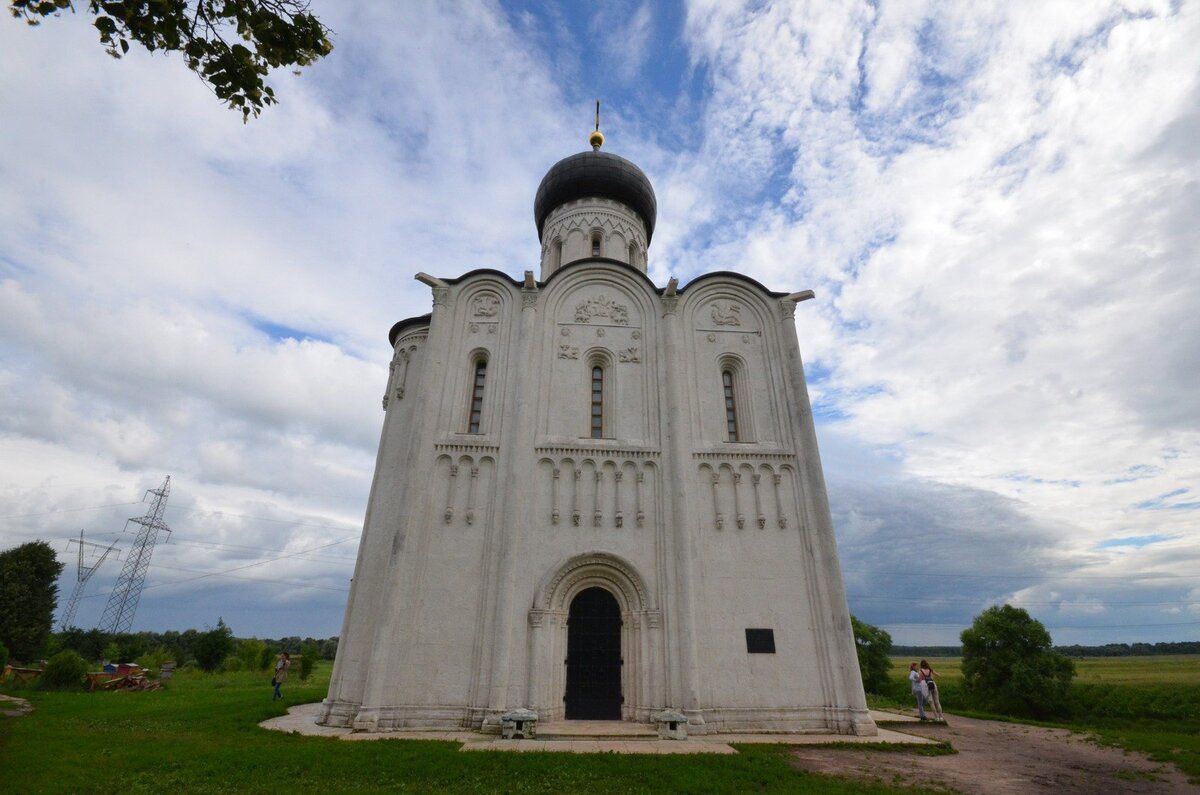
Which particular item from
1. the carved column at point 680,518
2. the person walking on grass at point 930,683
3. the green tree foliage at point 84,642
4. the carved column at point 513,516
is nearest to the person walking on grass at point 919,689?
the person walking on grass at point 930,683

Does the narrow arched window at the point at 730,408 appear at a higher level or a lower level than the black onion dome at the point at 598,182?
lower

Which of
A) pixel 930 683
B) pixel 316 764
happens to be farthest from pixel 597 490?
pixel 930 683

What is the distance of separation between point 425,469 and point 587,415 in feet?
12.7

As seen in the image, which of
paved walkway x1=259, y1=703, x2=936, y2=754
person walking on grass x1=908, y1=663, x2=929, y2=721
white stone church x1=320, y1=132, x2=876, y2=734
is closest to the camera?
paved walkway x1=259, y1=703, x2=936, y2=754

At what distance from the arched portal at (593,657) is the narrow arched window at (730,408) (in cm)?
472

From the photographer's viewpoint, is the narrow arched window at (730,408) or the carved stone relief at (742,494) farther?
the narrow arched window at (730,408)

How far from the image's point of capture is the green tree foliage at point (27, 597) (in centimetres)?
2361

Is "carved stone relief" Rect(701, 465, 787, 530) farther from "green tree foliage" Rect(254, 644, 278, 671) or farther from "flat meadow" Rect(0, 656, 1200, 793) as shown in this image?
"green tree foliage" Rect(254, 644, 278, 671)

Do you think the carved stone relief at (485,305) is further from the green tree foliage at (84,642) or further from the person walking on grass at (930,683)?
the green tree foliage at (84,642)

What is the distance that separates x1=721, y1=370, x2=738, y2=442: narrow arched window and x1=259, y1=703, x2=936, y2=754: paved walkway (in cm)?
613

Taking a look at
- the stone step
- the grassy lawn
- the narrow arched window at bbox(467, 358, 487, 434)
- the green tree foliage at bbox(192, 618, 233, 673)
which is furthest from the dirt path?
the green tree foliage at bbox(192, 618, 233, 673)

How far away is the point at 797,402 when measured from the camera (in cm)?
1292

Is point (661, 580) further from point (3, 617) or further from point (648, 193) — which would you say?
point (3, 617)

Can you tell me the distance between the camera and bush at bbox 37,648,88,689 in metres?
15.7
